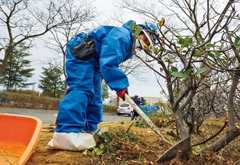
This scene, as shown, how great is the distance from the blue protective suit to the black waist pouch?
54mm

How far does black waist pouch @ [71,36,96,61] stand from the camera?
1740 millimetres

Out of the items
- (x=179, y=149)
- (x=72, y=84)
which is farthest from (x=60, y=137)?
(x=179, y=149)

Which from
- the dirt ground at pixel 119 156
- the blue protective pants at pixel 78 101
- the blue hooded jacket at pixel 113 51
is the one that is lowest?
the dirt ground at pixel 119 156

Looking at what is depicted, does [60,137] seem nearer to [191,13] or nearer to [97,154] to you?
[97,154]

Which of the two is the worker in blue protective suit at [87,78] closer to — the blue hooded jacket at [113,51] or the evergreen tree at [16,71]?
the blue hooded jacket at [113,51]

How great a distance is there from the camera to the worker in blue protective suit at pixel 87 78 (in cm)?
152

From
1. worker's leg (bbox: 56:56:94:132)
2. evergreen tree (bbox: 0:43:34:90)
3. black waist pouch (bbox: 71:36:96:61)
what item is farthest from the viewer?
evergreen tree (bbox: 0:43:34:90)

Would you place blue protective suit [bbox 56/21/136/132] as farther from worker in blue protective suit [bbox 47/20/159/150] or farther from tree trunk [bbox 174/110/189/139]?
tree trunk [bbox 174/110/189/139]

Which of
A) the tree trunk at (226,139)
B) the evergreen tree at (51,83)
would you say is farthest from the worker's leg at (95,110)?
the evergreen tree at (51,83)

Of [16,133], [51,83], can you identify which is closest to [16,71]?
[51,83]

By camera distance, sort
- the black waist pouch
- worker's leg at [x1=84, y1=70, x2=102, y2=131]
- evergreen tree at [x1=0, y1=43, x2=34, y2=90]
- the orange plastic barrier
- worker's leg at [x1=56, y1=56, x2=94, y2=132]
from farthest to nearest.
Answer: evergreen tree at [x1=0, y1=43, x2=34, y2=90], worker's leg at [x1=84, y1=70, x2=102, y2=131], the black waist pouch, worker's leg at [x1=56, y1=56, x2=94, y2=132], the orange plastic barrier

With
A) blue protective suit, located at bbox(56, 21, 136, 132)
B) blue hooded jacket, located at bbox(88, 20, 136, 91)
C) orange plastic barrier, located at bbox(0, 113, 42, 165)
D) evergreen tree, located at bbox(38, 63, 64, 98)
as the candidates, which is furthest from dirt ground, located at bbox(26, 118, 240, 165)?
evergreen tree, located at bbox(38, 63, 64, 98)

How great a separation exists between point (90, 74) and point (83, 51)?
0.87ft

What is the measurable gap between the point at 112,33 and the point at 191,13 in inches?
263
